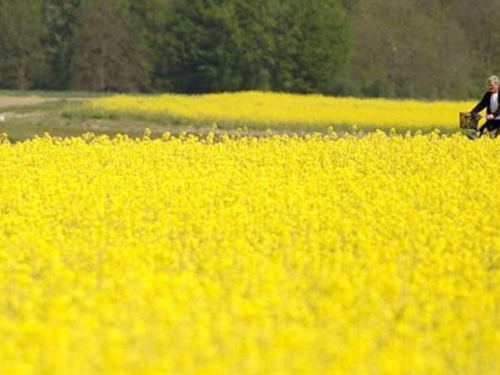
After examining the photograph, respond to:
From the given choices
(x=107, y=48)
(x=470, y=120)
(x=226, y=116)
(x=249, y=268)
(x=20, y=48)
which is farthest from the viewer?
(x=20, y=48)

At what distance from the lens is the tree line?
61875 mm

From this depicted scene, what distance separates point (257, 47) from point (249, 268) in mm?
54017

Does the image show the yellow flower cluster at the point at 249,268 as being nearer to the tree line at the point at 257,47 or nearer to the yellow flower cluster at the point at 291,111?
the yellow flower cluster at the point at 291,111

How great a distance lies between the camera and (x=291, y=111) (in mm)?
42031

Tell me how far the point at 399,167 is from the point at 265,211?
13.8 ft

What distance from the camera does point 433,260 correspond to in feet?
29.6

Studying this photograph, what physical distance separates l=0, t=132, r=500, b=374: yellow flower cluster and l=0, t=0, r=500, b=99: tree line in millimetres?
45882

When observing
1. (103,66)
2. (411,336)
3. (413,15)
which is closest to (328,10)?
(413,15)

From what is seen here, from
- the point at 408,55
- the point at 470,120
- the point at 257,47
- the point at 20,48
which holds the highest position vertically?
the point at 408,55

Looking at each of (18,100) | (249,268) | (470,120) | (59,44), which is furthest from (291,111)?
(249,268)

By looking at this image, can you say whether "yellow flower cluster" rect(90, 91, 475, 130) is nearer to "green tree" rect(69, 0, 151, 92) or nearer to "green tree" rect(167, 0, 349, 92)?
"green tree" rect(167, 0, 349, 92)

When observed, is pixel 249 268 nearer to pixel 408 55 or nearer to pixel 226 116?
pixel 226 116

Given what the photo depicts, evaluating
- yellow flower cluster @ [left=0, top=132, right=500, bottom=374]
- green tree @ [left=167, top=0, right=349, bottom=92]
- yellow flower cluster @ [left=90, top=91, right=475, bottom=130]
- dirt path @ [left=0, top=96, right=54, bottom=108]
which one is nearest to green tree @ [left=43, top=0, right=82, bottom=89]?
green tree @ [left=167, top=0, right=349, bottom=92]

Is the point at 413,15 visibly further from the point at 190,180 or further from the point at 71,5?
the point at 190,180
